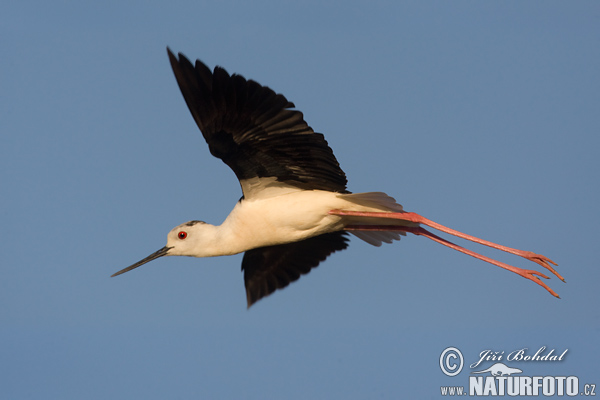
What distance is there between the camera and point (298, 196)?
756cm

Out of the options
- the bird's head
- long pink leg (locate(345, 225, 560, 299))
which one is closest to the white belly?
the bird's head

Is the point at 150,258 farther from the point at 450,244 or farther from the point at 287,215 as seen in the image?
the point at 450,244

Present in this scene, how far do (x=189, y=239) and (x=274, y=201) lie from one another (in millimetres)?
1126

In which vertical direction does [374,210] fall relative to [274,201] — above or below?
above

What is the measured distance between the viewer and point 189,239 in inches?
313

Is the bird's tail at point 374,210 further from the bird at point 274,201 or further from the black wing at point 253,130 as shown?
the black wing at point 253,130

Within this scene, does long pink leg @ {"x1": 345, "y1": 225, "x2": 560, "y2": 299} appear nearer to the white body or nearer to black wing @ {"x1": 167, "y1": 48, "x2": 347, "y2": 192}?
the white body

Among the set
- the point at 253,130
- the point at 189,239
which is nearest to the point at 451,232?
the point at 253,130

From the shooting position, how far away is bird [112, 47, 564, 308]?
653 cm

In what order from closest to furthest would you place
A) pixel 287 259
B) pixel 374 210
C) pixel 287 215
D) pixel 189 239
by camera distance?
pixel 287 215 < pixel 374 210 < pixel 189 239 < pixel 287 259

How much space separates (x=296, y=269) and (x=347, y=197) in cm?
152

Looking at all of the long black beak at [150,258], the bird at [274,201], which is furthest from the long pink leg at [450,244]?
the long black beak at [150,258]

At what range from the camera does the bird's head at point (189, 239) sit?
7879 millimetres

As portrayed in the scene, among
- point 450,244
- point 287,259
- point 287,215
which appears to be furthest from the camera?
point 287,259
